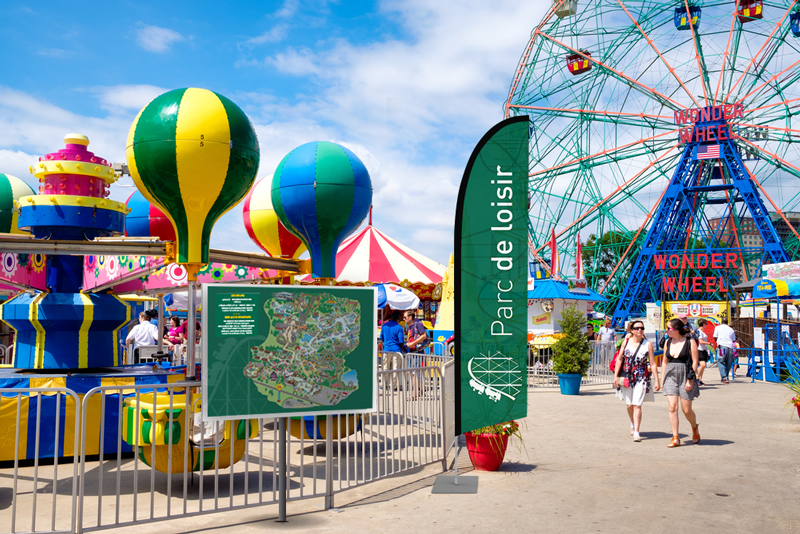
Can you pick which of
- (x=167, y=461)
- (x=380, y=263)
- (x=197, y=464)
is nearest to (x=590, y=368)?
(x=380, y=263)

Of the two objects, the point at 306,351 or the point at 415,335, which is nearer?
the point at 306,351

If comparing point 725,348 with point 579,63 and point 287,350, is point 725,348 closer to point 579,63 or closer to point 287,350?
point 287,350

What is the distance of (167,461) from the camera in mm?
5676

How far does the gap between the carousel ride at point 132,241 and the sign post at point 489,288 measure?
6.53ft

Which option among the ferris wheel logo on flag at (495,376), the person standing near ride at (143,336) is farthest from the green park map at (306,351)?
the person standing near ride at (143,336)

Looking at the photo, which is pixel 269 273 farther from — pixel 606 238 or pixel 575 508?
pixel 606 238

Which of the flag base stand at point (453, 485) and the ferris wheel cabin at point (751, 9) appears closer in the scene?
the flag base stand at point (453, 485)

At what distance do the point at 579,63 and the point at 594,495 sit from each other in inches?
1224

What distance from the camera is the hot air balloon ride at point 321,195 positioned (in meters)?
7.84

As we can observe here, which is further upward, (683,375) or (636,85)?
(636,85)

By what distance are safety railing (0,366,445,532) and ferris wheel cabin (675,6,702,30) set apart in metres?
30.6

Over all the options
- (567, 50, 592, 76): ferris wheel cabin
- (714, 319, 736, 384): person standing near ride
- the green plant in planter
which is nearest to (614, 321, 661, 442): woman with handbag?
the green plant in planter

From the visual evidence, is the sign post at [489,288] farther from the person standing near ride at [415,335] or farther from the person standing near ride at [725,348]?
the person standing near ride at [725,348]

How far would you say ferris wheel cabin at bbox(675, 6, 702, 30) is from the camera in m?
31.7
